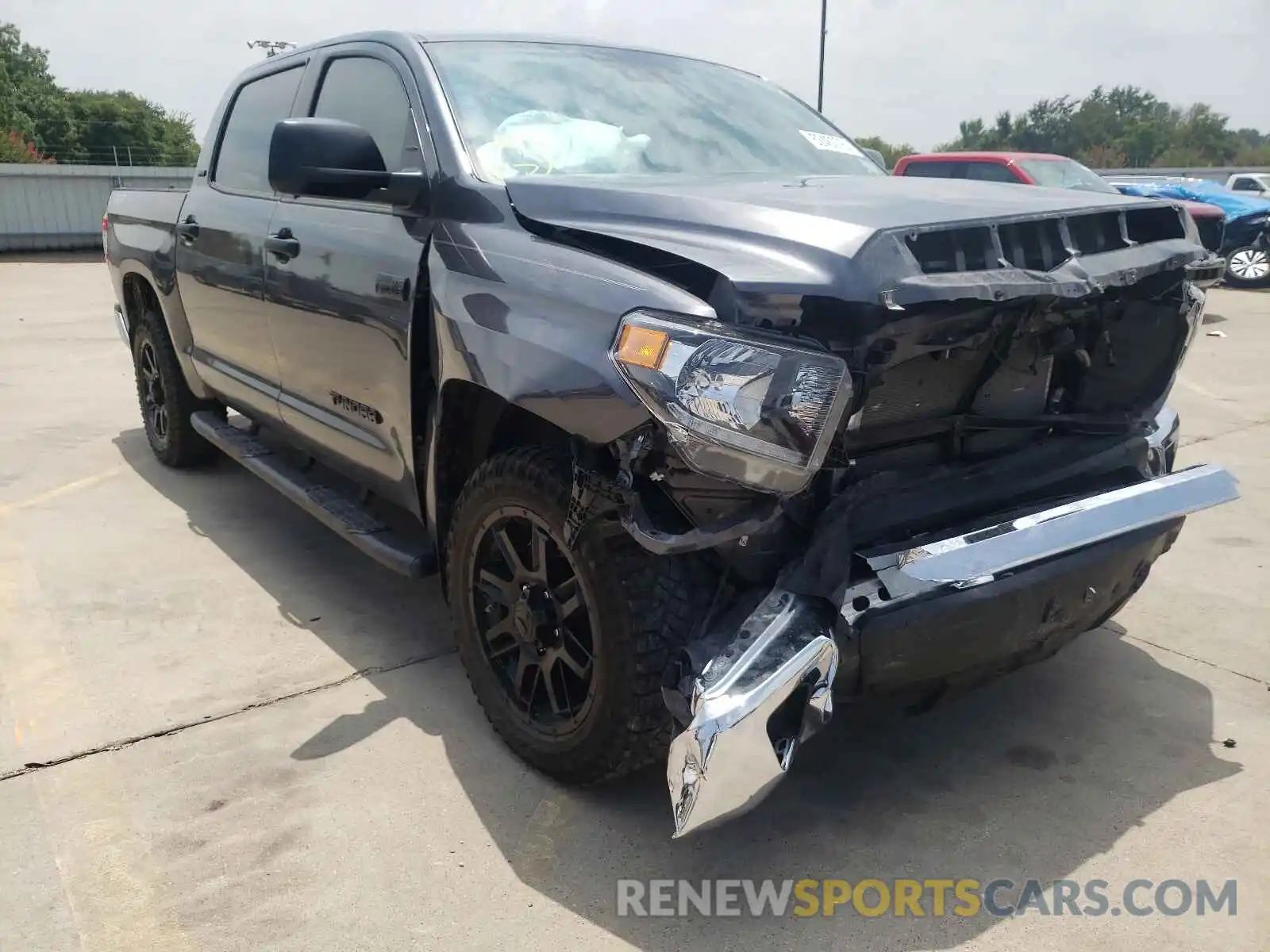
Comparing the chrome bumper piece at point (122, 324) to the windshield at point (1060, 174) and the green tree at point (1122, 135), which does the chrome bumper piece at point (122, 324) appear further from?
the green tree at point (1122, 135)

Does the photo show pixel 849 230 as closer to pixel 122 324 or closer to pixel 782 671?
pixel 782 671

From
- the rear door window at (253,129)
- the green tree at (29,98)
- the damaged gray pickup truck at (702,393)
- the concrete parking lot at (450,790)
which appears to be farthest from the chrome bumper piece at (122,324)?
the green tree at (29,98)

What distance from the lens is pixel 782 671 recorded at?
78.2 inches

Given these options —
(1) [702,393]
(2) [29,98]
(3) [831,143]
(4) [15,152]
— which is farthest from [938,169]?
(2) [29,98]

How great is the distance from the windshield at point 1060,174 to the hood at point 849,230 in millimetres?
9510

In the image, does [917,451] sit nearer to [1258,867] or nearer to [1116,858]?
[1116,858]

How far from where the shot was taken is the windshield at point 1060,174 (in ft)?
37.6

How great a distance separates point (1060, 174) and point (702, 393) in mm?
11325

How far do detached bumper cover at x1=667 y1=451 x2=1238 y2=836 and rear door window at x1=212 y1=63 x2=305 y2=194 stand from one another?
2.86m

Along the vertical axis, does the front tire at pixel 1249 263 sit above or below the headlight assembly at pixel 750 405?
below

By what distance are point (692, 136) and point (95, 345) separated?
8.44 meters

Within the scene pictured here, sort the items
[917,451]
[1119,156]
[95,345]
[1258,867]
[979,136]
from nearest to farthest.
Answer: [1258,867] < [917,451] < [95,345] < [1119,156] < [979,136]

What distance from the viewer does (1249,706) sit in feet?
10.1

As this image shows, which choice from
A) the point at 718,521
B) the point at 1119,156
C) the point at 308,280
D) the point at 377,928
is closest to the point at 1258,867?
the point at 718,521
